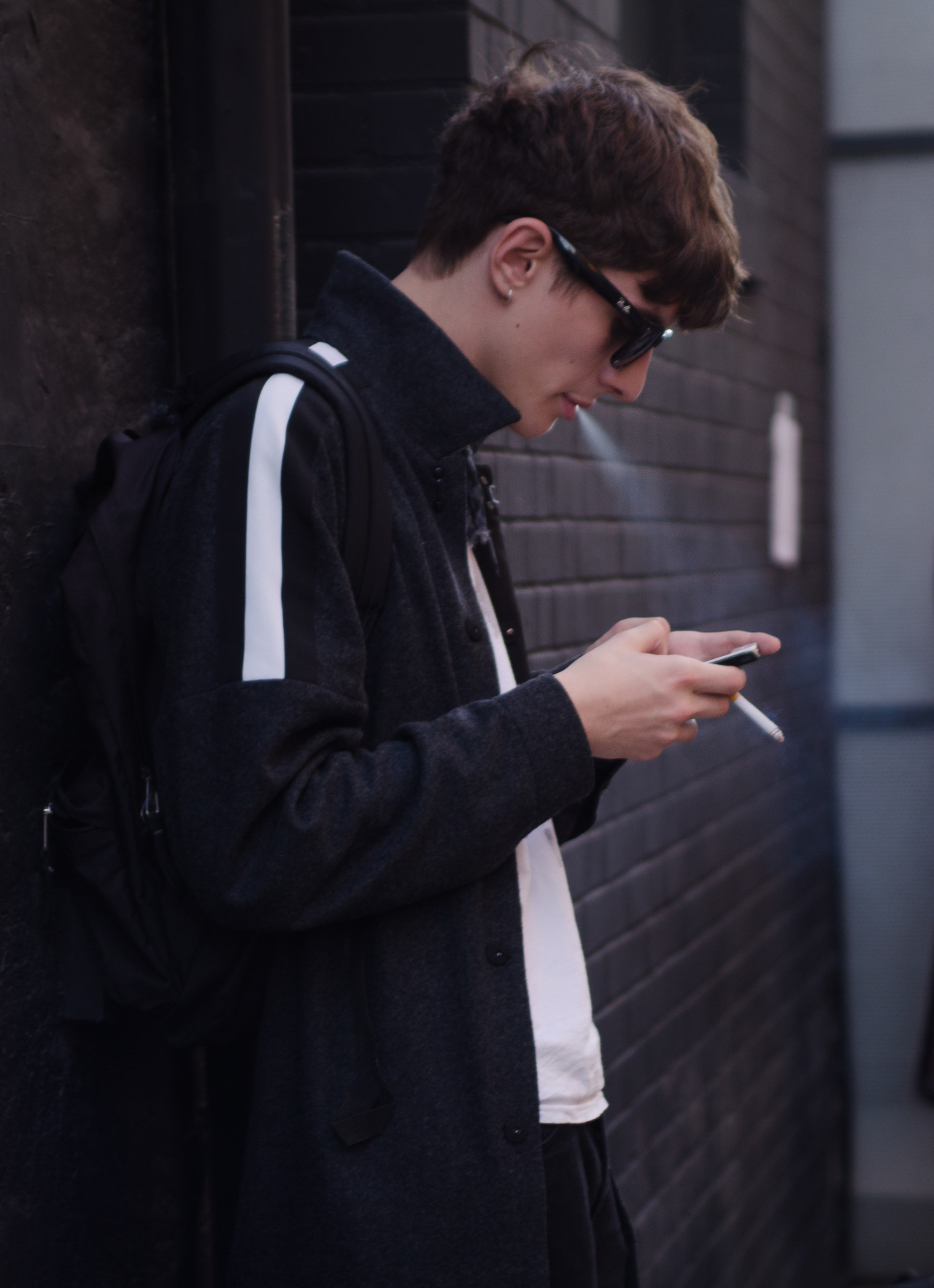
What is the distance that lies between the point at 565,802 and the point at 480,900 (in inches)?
5.5

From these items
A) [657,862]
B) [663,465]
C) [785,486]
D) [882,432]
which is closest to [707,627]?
[663,465]

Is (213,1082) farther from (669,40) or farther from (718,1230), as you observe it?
(669,40)

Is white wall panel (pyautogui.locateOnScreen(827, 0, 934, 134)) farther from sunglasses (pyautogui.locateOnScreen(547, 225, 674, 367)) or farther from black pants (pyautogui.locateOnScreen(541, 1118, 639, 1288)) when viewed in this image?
black pants (pyautogui.locateOnScreen(541, 1118, 639, 1288))

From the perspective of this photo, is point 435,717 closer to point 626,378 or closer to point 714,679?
point 714,679

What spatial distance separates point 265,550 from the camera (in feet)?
4.25

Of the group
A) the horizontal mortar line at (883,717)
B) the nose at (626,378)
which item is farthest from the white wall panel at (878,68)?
the nose at (626,378)

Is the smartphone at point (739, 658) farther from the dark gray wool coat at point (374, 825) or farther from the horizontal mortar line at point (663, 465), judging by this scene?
the horizontal mortar line at point (663, 465)

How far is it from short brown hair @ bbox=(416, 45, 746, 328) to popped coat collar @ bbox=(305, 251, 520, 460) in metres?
0.11

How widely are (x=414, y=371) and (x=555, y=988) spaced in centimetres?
69

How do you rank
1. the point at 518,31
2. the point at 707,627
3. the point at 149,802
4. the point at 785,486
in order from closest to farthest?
1. the point at 149,802
2. the point at 518,31
3. the point at 707,627
4. the point at 785,486

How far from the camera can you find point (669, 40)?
4172 mm

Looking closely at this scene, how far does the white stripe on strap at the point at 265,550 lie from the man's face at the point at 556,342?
0.35 metres

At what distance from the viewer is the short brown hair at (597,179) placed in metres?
1.54

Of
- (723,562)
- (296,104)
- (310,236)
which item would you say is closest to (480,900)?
(310,236)
